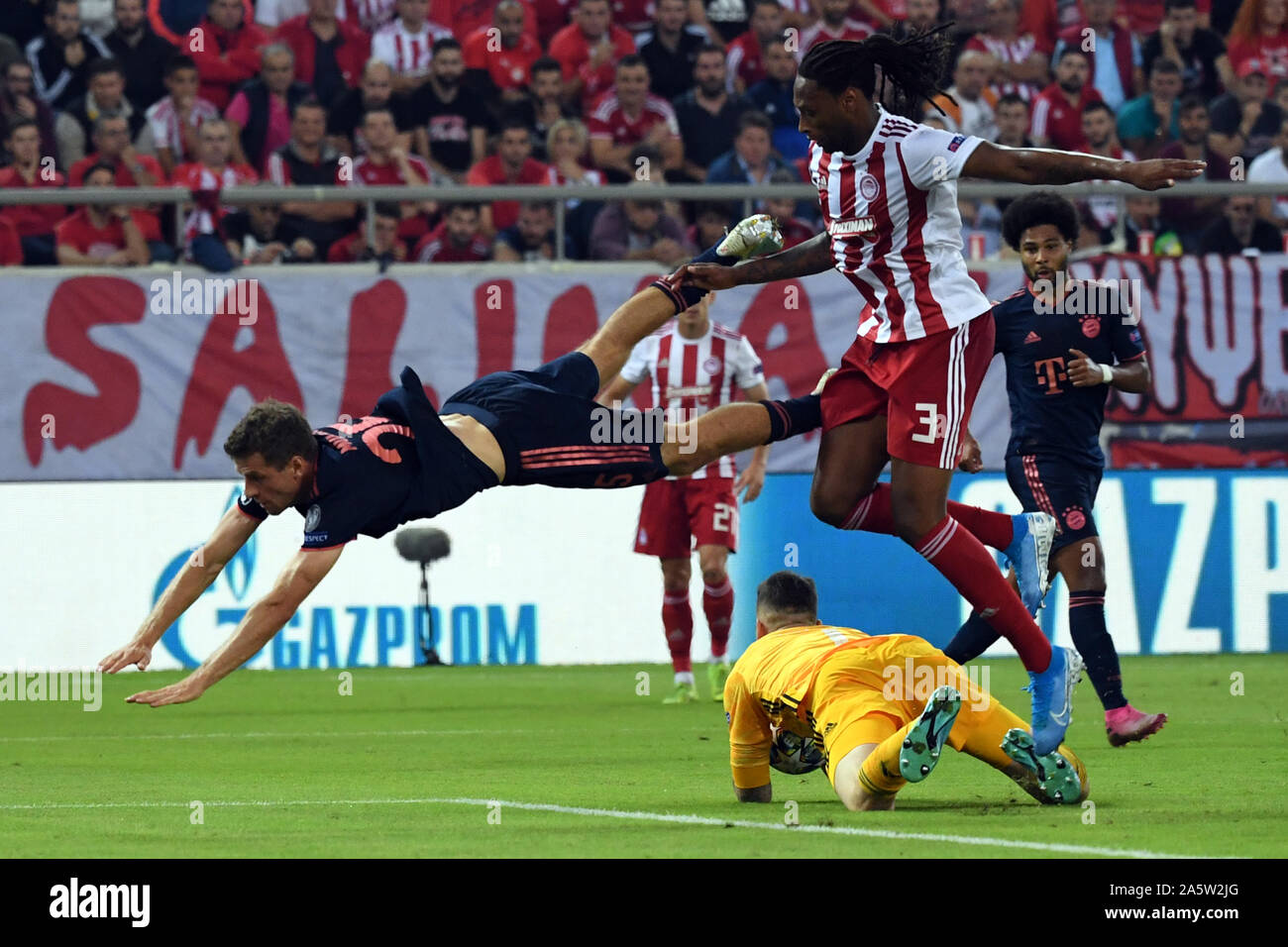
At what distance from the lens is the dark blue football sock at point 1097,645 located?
8.72 m

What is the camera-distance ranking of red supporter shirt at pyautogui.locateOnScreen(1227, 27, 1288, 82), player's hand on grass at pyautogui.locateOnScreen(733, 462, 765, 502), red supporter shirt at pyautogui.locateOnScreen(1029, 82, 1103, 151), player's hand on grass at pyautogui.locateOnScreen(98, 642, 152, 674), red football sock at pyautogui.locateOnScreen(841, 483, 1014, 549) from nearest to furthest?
player's hand on grass at pyautogui.locateOnScreen(98, 642, 152, 674)
red football sock at pyautogui.locateOnScreen(841, 483, 1014, 549)
player's hand on grass at pyautogui.locateOnScreen(733, 462, 765, 502)
red supporter shirt at pyautogui.locateOnScreen(1029, 82, 1103, 151)
red supporter shirt at pyautogui.locateOnScreen(1227, 27, 1288, 82)

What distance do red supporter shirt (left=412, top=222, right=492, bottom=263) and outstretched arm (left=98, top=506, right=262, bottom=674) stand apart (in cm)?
808

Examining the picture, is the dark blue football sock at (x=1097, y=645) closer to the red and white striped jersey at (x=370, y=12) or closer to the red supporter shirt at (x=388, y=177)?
the red supporter shirt at (x=388, y=177)

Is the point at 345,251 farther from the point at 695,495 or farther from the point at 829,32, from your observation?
the point at 829,32

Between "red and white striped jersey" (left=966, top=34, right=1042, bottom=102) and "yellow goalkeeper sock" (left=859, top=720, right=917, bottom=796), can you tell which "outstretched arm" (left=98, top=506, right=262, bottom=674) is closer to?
"yellow goalkeeper sock" (left=859, top=720, right=917, bottom=796)

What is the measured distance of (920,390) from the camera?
735cm

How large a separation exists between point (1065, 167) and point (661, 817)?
2.65m

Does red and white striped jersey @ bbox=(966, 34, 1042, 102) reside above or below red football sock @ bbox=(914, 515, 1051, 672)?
above

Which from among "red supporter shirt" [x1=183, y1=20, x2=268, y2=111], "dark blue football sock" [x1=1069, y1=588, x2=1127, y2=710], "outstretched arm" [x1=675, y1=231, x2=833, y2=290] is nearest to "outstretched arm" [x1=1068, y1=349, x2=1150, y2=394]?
"dark blue football sock" [x1=1069, y1=588, x2=1127, y2=710]

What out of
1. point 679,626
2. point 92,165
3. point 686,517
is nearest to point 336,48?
point 92,165

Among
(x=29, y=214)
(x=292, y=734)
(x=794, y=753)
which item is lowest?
(x=292, y=734)

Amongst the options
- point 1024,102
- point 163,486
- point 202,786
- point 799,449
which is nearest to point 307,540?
point 202,786

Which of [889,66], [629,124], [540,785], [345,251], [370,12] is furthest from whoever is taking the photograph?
[370,12]

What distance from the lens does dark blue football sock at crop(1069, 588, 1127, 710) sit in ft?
28.6
